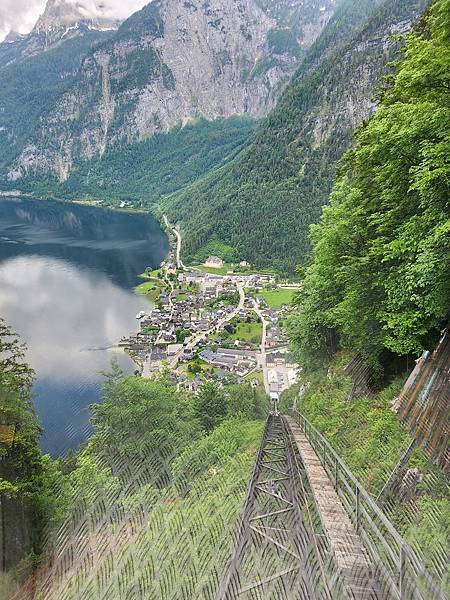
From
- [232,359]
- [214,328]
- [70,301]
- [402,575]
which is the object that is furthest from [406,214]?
[70,301]

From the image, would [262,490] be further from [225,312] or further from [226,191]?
[226,191]

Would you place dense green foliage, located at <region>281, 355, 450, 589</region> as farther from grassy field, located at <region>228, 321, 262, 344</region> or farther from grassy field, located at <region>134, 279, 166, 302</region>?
grassy field, located at <region>134, 279, 166, 302</region>

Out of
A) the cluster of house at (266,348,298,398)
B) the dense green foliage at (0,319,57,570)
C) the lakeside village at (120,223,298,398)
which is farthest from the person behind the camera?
the lakeside village at (120,223,298,398)

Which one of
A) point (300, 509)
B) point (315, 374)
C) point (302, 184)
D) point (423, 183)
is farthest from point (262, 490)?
point (302, 184)

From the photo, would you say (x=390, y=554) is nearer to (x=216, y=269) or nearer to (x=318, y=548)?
(x=318, y=548)

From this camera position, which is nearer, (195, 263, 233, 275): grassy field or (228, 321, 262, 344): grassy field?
(228, 321, 262, 344): grassy field

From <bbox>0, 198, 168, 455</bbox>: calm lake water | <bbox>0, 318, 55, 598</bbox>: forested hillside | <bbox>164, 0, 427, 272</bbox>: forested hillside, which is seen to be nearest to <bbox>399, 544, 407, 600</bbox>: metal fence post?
<bbox>0, 318, 55, 598</bbox>: forested hillside

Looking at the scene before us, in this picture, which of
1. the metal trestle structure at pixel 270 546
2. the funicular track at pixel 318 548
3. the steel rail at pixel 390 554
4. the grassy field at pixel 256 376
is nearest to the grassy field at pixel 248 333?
the grassy field at pixel 256 376
